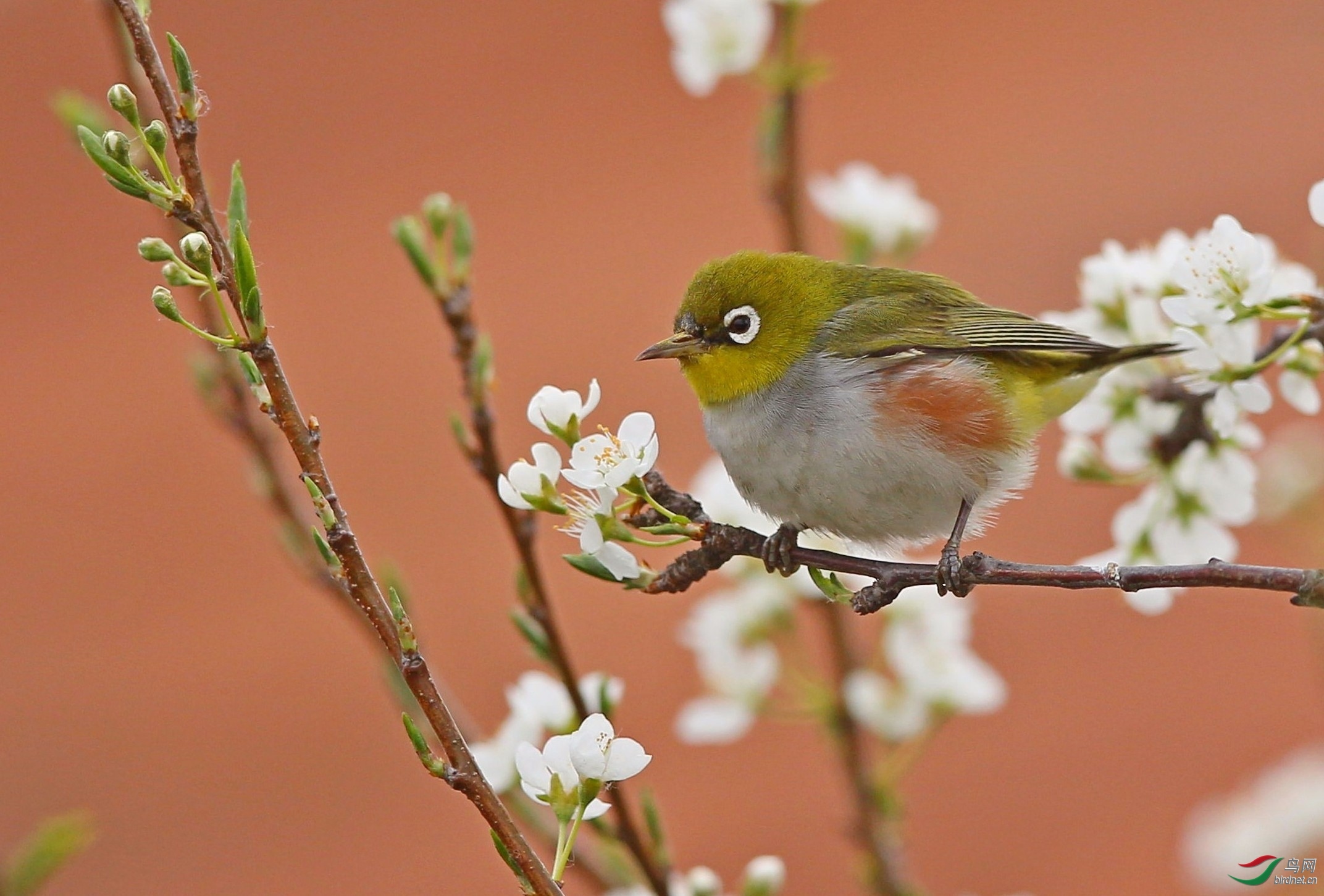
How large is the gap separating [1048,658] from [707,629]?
8.01ft

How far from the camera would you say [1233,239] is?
3.84 ft

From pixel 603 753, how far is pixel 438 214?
0.58m

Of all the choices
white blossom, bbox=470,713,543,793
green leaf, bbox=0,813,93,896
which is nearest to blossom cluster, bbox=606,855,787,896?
white blossom, bbox=470,713,543,793

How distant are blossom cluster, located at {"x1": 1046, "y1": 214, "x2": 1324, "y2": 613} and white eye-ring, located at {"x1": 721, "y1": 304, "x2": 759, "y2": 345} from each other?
0.38 meters

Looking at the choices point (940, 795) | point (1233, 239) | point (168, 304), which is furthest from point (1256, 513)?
point (940, 795)

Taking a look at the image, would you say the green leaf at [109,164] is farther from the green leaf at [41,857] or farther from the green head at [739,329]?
the green head at [739,329]

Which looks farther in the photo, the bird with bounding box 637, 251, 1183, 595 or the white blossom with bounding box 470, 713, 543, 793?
the bird with bounding box 637, 251, 1183, 595

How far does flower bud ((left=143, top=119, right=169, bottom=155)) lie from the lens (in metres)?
0.84

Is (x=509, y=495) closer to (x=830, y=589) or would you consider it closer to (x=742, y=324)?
(x=830, y=589)

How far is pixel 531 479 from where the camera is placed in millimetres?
1128

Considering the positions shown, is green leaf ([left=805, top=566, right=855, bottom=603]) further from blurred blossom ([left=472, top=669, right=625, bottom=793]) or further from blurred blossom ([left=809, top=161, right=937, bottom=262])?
blurred blossom ([left=809, top=161, right=937, bottom=262])

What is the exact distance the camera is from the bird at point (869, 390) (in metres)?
1.56

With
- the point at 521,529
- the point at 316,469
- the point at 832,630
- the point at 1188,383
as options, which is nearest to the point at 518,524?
the point at 521,529

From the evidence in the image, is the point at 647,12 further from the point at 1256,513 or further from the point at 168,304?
the point at 168,304
